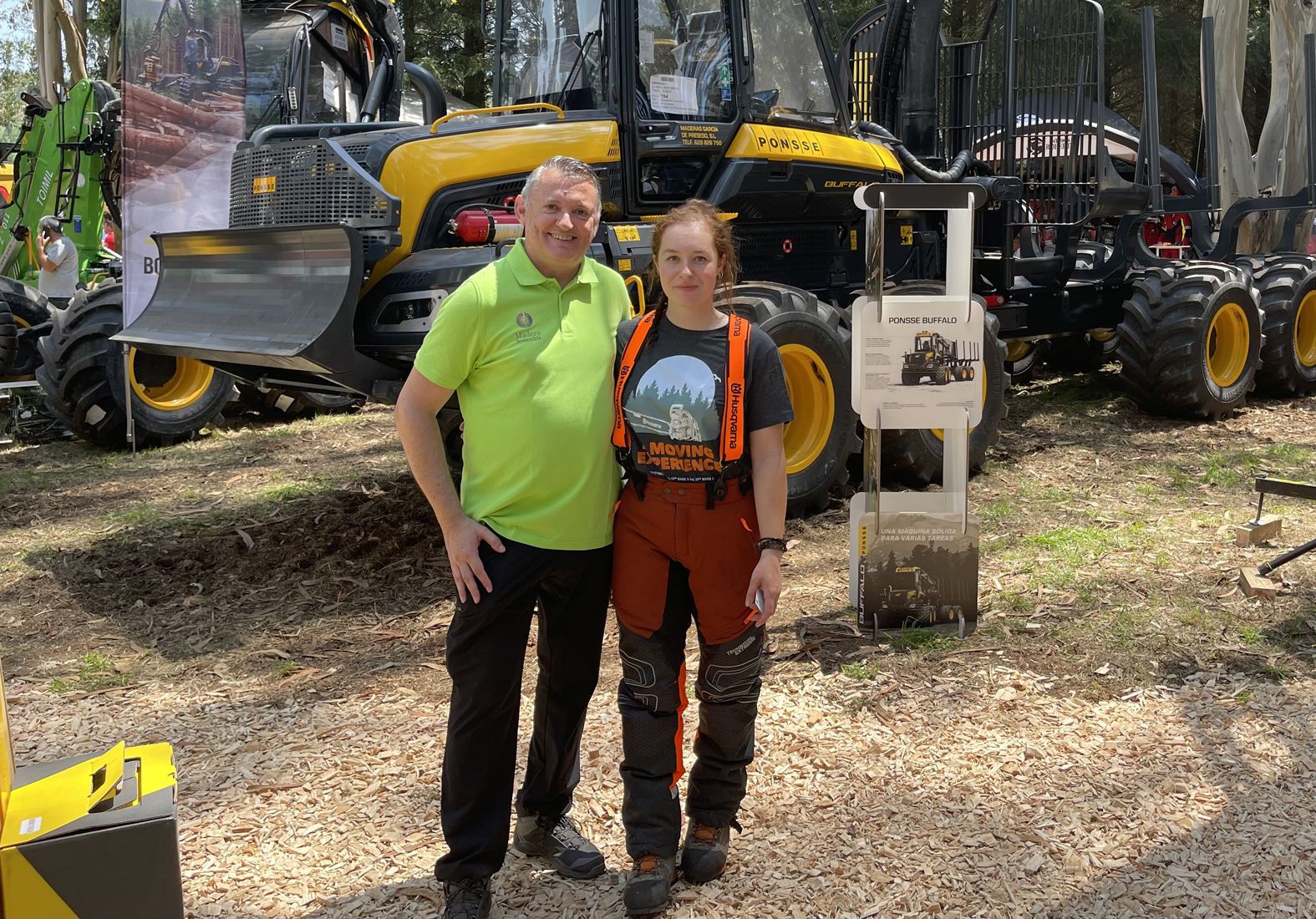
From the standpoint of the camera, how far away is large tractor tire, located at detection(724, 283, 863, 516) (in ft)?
21.2

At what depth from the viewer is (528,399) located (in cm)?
291

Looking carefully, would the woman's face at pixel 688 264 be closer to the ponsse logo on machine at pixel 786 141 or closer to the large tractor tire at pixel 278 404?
the ponsse logo on machine at pixel 786 141

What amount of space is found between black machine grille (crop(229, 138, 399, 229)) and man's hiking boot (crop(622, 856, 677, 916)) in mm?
3662

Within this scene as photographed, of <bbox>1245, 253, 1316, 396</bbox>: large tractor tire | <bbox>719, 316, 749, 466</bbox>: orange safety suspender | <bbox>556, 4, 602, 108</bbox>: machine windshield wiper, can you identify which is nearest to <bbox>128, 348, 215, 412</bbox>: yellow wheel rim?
<bbox>556, 4, 602, 108</bbox>: machine windshield wiper

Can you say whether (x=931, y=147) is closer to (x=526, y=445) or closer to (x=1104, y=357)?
(x=1104, y=357)

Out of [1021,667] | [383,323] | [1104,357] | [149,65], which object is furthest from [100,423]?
[1104,357]

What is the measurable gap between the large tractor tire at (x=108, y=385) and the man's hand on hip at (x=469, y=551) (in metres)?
6.70

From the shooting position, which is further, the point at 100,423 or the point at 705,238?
the point at 100,423

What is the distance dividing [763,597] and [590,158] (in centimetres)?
388

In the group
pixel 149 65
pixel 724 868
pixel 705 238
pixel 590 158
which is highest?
pixel 149 65

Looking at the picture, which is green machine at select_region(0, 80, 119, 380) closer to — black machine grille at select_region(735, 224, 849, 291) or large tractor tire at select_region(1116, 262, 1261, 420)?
black machine grille at select_region(735, 224, 849, 291)

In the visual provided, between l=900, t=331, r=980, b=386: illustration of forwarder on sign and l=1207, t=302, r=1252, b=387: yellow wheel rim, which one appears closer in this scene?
l=900, t=331, r=980, b=386: illustration of forwarder on sign

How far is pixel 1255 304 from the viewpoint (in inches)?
363

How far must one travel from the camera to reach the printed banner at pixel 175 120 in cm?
856
